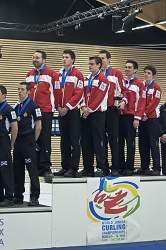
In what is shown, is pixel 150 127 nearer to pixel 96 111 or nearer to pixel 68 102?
pixel 96 111

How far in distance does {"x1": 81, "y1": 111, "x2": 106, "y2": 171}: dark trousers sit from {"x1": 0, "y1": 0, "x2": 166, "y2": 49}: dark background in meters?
8.61

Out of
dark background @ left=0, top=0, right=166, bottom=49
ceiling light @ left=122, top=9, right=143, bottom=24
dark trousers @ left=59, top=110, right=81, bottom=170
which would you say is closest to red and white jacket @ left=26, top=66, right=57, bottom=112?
dark trousers @ left=59, top=110, right=81, bottom=170

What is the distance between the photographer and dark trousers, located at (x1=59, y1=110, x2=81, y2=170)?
24.3 ft

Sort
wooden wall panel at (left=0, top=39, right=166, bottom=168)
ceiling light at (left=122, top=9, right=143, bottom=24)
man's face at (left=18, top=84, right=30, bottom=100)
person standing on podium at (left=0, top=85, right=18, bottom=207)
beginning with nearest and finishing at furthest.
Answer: person standing on podium at (left=0, top=85, right=18, bottom=207)
man's face at (left=18, top=84, right=30, bottom=100)
ceiling light at (left=122, top=9, right=143, bottom=24)
wooden wall panel at (left=0, top=39, right=166, bottom=168)

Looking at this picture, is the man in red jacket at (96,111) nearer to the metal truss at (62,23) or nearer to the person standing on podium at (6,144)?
the person standing on podium at (6,144)

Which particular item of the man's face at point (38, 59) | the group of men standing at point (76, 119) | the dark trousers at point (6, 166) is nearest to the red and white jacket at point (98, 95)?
the group of men standing at point (76, 119)

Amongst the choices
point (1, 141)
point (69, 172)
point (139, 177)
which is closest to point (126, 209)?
point (139, 177)

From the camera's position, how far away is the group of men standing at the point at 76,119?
268 inches

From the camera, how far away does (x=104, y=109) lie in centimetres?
751

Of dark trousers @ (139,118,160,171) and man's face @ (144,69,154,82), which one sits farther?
man's face @ (144,69,154,82)

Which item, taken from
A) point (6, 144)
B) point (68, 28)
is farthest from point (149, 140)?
point (68, 28)

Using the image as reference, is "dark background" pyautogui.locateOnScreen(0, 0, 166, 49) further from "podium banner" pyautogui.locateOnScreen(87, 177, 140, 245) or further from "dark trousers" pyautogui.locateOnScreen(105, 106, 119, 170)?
"podium banner" pyautogui.locateOnScreen(87, 177, 140, 245)

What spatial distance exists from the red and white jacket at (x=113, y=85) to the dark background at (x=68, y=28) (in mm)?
8360

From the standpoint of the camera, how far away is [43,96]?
7.27 m
